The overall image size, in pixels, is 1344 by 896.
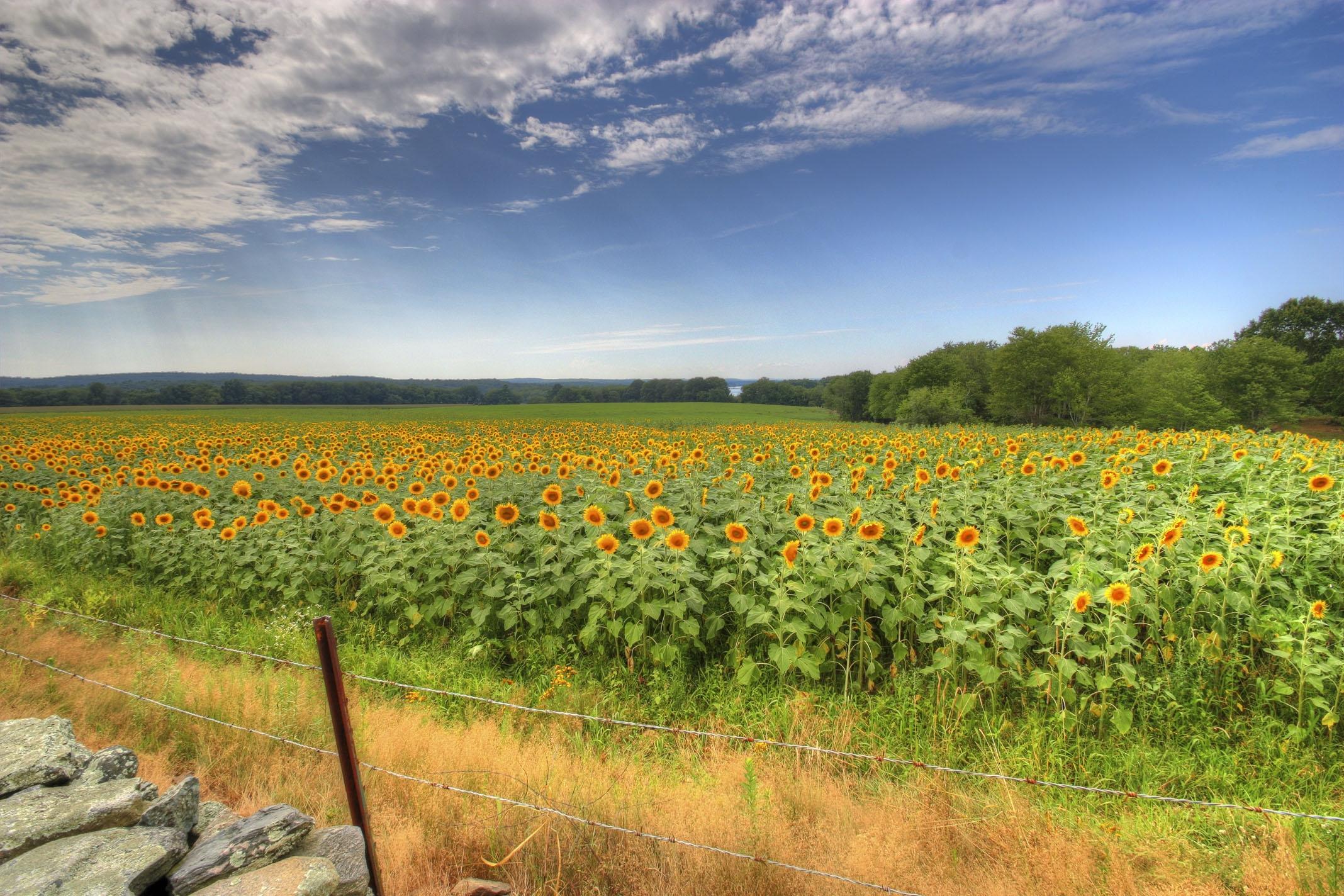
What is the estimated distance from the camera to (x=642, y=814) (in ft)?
11.2

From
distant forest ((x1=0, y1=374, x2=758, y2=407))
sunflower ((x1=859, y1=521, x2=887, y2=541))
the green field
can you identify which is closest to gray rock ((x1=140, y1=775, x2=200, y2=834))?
the green field

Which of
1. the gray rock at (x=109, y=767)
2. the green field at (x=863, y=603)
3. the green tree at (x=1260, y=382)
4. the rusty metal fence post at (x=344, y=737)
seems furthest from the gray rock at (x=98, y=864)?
the green tree at (x=1260, y=382)

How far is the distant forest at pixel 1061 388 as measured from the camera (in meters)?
62.0

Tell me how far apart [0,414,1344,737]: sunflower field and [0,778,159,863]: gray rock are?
2.73 meters

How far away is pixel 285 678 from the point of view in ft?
17.0

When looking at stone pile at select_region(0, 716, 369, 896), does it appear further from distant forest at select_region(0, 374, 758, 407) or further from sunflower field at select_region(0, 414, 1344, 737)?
distant forest at select_region(0, 374, 758, 407)

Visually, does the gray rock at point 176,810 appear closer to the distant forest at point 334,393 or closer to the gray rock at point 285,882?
the gray rock at point 285,882

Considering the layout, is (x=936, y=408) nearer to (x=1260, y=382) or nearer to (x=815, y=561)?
(x=1260, y=382)

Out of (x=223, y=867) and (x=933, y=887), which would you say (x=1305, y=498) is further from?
(x=223, y=867)

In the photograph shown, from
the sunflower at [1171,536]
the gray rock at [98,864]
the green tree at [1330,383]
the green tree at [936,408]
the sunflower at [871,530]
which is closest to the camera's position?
the gray rock at [98,864]

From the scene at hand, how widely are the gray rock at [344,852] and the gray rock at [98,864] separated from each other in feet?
1.75

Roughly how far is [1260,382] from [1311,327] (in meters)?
29.0

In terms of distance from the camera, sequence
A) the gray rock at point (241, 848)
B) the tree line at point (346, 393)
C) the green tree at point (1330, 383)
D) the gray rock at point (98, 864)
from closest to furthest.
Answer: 1. the gray rock at point (98, 864)
2. the gray rock at point (241, 848)
3. the green tree at point (1330, 383)
4. the tree line at point (346, 393)

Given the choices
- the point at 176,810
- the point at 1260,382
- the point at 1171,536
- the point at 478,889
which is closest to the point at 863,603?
the point at 1171,536
